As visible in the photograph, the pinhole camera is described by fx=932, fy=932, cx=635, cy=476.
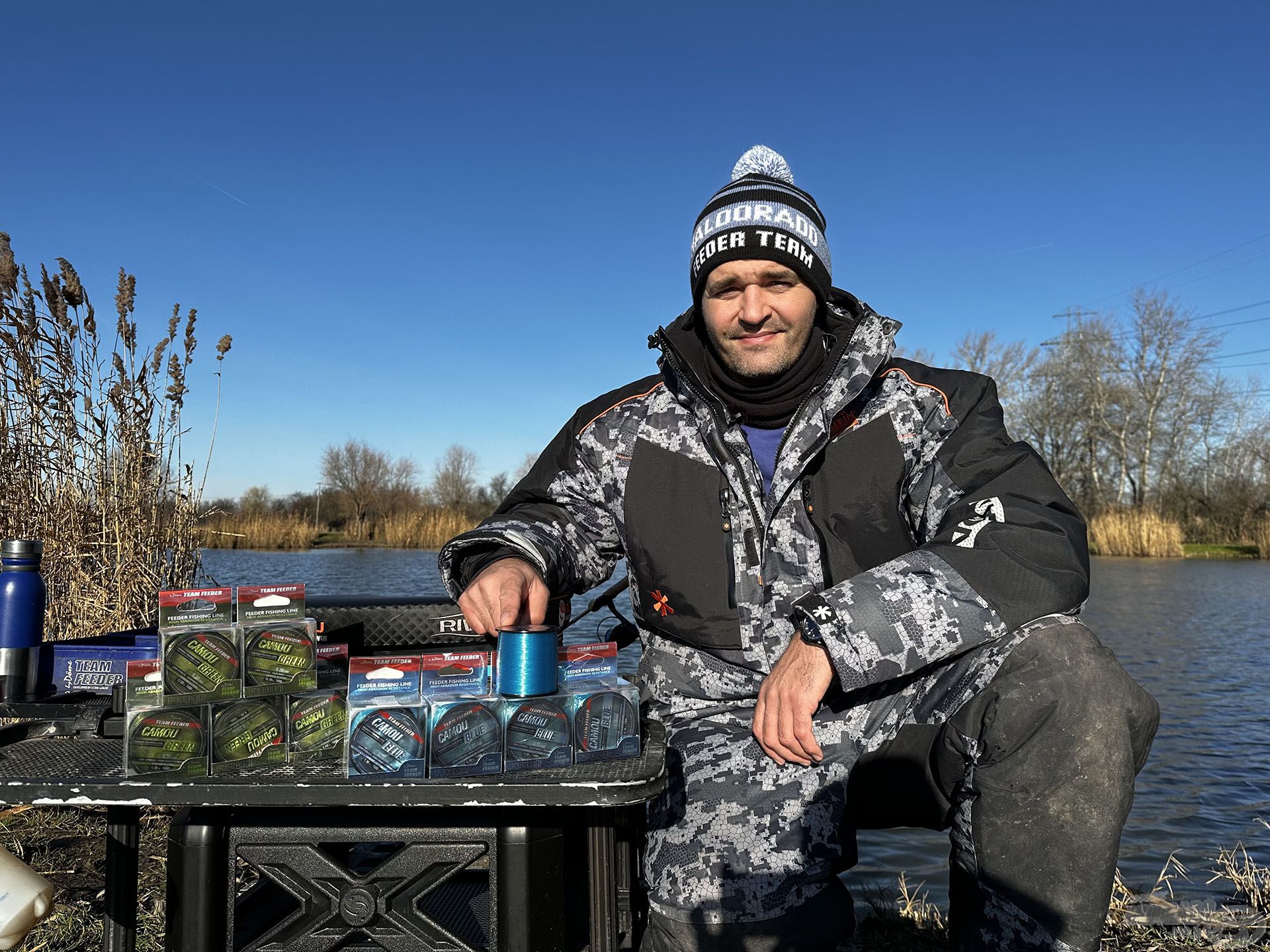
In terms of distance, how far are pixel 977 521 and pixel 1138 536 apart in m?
25.4

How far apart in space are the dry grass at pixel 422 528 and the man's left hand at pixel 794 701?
19951 mm

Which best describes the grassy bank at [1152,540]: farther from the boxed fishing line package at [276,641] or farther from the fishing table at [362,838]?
the boxed fishing line package at [276,641]

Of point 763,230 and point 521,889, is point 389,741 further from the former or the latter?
point 763,230

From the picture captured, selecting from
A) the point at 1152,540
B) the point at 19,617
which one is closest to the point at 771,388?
the point at 19,617

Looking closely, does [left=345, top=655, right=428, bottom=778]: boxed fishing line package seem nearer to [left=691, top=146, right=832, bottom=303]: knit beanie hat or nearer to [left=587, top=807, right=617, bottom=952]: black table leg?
[left=587, top=807, right=617, bottom=952]: black table leg

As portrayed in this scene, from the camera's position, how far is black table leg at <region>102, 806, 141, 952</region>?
87.0 inches

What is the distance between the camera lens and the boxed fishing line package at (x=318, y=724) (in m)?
1.90

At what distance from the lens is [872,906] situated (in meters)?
3.33

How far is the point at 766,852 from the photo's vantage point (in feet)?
7.14

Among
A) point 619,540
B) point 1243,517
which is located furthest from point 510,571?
point 1243,517

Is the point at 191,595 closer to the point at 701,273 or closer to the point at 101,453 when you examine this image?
the point at 701,273

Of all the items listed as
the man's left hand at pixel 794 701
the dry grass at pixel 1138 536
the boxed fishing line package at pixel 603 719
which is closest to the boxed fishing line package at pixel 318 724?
the boxed fishing line package at pixel 603 719

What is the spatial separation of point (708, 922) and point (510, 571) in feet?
3.06

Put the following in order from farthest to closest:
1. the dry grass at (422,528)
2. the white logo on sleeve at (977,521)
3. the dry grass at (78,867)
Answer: the dry grass at (422,528), the dry grass at (78,867), the white logo on sleeve at (977,521)
